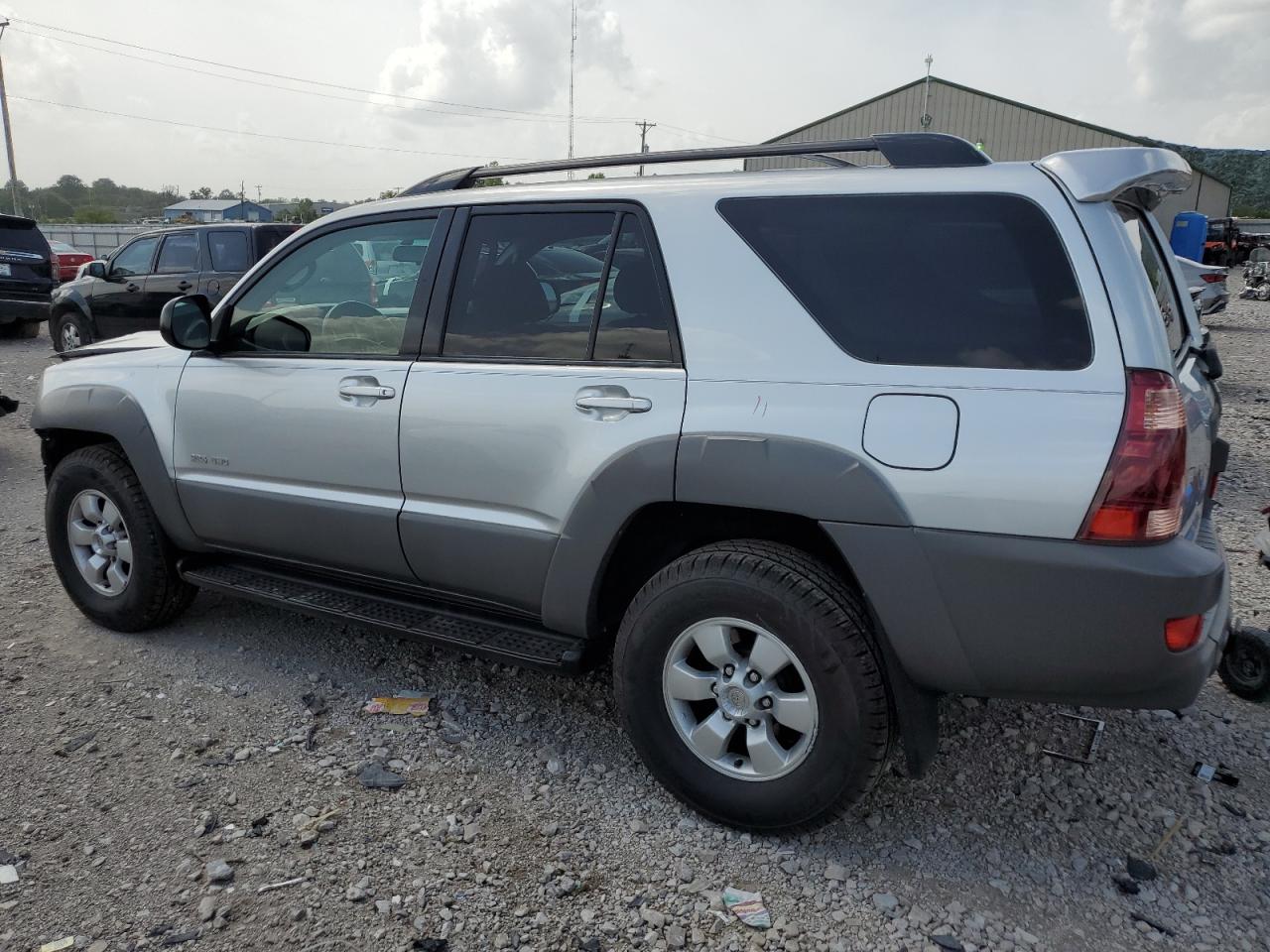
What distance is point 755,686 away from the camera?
274 cm

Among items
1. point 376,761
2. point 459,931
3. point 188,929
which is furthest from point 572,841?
point 188,929

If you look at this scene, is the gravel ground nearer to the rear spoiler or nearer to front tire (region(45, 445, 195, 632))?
front tire (region(45, 445, 195, 632))

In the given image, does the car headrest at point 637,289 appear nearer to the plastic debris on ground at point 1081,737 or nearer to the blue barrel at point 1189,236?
the plastic debris on ground at point 1081,737

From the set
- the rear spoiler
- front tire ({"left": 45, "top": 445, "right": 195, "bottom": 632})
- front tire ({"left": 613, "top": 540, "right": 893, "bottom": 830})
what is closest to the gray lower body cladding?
front tire ({"left": 613, "top": 540, "right": 893, "bottom": 830})

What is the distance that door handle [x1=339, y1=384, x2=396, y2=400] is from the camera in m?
3.36

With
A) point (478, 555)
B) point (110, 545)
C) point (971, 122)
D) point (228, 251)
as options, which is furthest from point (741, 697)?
point (971, 122)

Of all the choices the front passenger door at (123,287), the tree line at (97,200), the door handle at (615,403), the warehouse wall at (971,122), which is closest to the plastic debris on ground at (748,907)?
the door handle at (615,403)

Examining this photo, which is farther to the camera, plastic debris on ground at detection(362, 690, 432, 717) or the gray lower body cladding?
plastic debris on ground at detection(362, 690, 432, 717)

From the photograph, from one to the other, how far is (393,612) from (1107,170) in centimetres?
260

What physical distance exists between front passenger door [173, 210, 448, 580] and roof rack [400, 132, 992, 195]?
27 centimetres

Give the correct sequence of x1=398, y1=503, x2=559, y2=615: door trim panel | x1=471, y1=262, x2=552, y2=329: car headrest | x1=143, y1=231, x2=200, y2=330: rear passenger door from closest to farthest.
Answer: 1. x1=398, y1=503, x2=559, y2=615: door trim panel
2. x1=471, y1=262, x2=552, y2=329: car headrest
3. x1=143, y1=231, x2=200, y2=330: rear passenger door

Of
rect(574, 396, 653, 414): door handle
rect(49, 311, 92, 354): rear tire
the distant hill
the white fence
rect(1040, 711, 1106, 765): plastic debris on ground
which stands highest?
the distant hill

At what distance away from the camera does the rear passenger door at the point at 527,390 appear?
291cm

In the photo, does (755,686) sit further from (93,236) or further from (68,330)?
(93,236)
